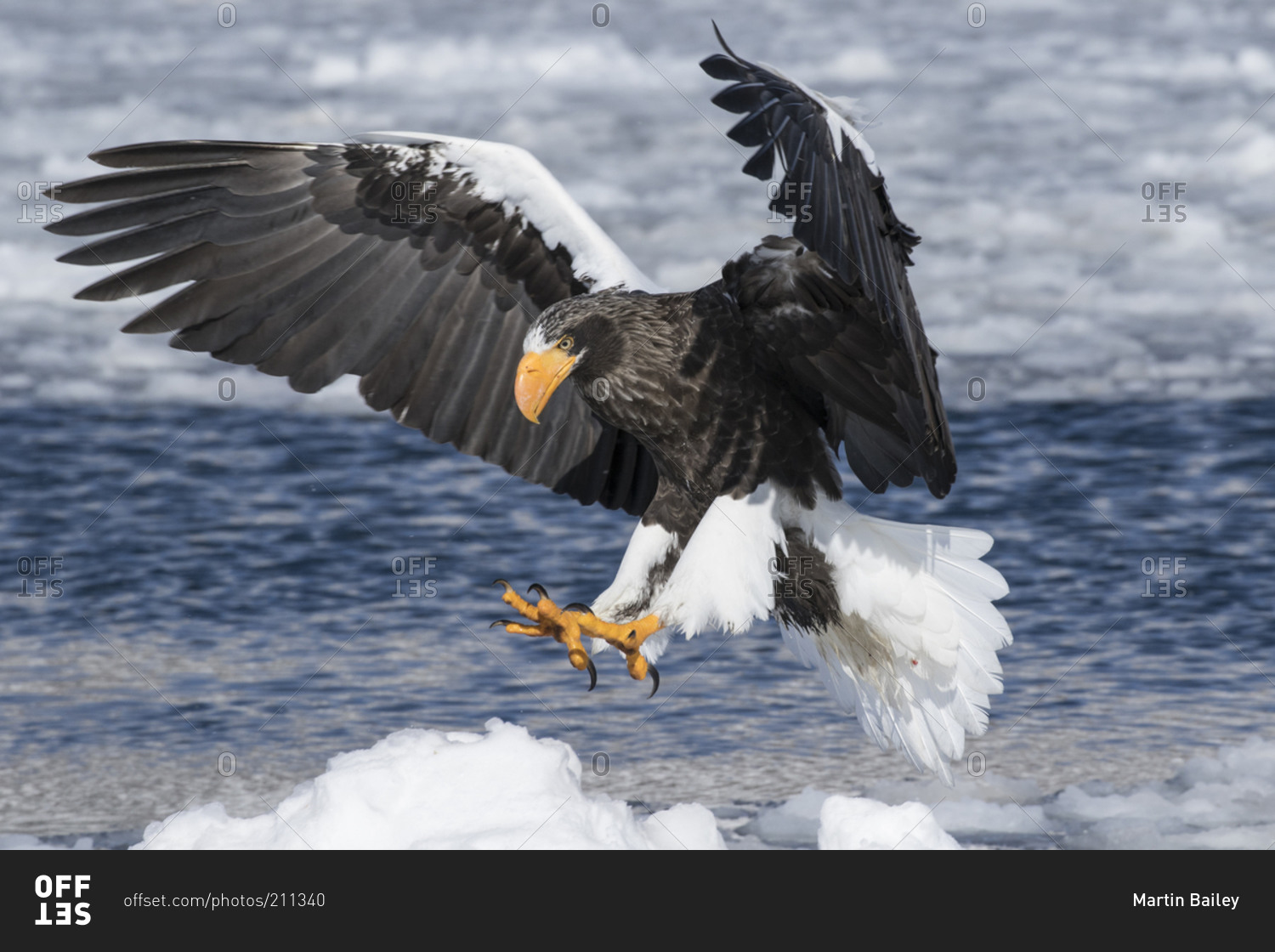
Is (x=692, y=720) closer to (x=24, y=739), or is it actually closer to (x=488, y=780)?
(x=488, y=780)

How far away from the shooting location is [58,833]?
4871 millimetres

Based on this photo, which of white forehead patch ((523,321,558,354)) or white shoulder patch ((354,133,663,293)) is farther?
white shoulder patch ((354,133,663,293))

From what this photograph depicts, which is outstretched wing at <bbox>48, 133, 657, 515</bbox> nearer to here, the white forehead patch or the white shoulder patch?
the white shoulder patch

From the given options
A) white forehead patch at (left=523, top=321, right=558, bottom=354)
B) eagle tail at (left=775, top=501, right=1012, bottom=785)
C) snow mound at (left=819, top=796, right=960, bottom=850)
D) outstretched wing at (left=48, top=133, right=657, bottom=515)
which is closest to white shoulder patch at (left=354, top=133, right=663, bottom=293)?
outstretched wing at (left=48, top=133, right=657, bottom=515)

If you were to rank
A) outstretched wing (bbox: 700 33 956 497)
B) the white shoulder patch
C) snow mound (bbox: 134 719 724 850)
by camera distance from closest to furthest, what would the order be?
outstretched wing (bbox: 700 33 956 497)
snow mound (bbox: 134 719 724 850)
the white shoulder patch

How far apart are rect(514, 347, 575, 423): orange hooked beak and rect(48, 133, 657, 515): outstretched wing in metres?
0.54

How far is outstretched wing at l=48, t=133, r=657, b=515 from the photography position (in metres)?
4.78

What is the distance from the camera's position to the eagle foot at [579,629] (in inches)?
171

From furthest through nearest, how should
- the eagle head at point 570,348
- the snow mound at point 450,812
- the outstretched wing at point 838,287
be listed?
the eagle head at point 570,348 → the snow mound at point 450,812 → the outstretched wing at point 838,287

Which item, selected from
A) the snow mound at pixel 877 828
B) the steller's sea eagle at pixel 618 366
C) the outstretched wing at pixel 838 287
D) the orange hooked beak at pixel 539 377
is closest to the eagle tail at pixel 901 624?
the steller's sea eagle at pixel 618 366

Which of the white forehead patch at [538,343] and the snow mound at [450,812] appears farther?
the white forehead patch at [538,343]

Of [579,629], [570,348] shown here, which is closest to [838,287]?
[570,348]

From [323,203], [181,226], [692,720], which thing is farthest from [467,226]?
[692,720]

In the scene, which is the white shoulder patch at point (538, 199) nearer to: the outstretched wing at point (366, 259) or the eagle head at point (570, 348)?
the outstretched wing at point (366, 259)
